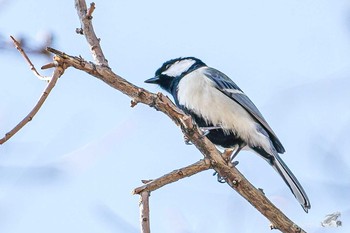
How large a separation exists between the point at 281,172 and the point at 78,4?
1504 mm

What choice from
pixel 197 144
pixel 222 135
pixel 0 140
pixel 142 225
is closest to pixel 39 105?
pixel 0 140

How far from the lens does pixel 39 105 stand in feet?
7.35

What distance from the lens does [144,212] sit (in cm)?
238

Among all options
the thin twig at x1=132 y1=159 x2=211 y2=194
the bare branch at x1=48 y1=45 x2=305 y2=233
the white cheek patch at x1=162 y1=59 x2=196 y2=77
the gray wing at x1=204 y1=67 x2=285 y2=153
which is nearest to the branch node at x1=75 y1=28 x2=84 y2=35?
the bare branch at x1=48 y1=45 x2=305 y2=233

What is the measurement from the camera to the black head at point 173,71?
439cm

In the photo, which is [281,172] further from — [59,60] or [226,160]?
[59,60]

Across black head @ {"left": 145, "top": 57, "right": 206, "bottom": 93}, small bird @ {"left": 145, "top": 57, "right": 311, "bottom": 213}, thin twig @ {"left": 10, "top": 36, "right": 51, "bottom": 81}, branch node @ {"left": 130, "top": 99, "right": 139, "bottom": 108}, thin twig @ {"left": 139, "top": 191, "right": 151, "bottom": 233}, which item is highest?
black head @ {"left": 145, "top": 57, "right": 206, "bottom": 93}

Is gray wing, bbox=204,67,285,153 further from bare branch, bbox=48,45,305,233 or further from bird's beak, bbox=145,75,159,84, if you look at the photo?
bare branch, bbox=48,45,305,233

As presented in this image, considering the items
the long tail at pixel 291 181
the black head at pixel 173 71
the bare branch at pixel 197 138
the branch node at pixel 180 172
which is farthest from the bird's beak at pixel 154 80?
the branch node at pixel 180 172

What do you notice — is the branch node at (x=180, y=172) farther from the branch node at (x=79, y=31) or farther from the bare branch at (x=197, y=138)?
the branch node at (x=79, y=31)

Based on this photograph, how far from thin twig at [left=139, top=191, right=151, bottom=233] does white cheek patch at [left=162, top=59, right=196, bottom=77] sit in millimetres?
1961

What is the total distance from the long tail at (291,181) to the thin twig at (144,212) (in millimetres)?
1203

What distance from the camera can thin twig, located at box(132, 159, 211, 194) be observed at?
8.54ft

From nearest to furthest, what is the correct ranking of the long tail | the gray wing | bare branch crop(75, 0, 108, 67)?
1. bare branch crop(75, 0, 108, 67)
2. the long tail
3. the gray wing
